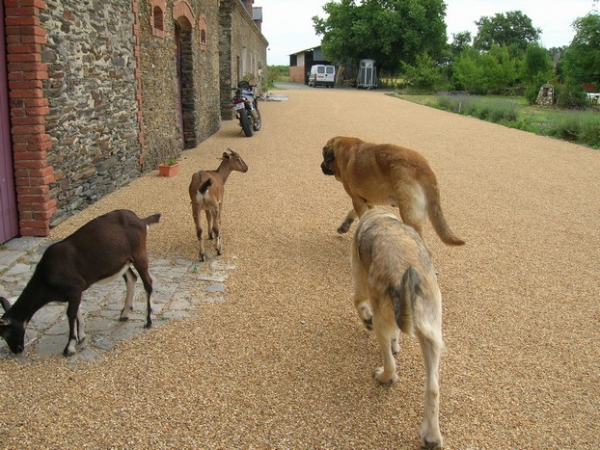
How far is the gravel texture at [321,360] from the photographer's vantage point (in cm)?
308

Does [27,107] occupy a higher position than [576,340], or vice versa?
[27,107]

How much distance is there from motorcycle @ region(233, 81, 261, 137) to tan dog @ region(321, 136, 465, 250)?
365 inches

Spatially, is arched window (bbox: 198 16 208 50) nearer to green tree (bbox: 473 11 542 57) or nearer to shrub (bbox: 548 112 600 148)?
shrub (bbox: 548 112 600 148)

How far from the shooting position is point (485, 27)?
83.6 metres

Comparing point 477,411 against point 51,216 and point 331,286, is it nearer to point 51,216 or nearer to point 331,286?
point 331,286

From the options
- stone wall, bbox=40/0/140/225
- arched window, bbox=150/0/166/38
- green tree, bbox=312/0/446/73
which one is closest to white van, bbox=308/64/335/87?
green tree, bbox=312/0/446/73

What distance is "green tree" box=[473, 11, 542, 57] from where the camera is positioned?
8225 cm

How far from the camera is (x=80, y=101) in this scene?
7059 millimetres

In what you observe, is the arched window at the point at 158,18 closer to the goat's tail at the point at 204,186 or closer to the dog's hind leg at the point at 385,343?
the goat's tail at the point at 204,186

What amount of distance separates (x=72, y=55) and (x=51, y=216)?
6.68ft

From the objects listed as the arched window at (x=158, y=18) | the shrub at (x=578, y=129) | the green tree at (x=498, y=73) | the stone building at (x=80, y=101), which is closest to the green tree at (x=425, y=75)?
the green tree at (x=498, y=73)

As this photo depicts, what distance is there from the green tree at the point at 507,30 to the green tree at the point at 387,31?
3505 cm

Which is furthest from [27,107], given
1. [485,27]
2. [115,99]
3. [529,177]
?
[485,27]

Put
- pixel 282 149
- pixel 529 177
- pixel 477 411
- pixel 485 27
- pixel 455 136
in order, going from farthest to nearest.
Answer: pixel 485 27
pixel 455 136
pixel 282 149
pixel 529 177
pixel 477 411
